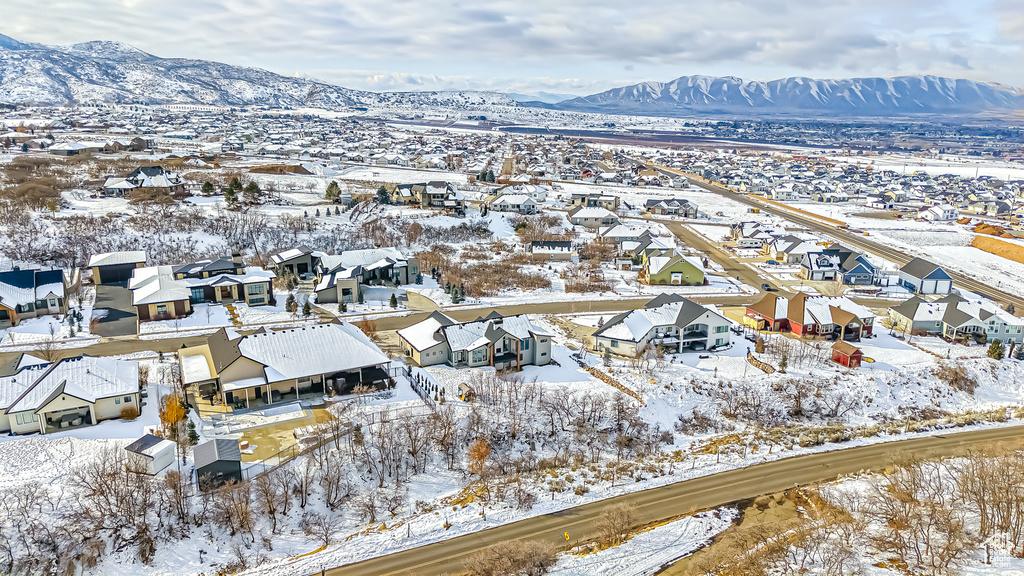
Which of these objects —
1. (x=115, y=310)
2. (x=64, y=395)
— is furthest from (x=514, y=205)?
(x=64, y=395)

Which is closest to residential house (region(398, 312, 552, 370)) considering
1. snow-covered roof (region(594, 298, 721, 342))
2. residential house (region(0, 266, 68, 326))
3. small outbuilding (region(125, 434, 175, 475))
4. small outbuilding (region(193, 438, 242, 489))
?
snow-covered roof (region(594, 298, 721, 342))

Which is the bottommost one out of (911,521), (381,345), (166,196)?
(911,521)

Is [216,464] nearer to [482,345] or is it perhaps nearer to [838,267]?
[482,345]

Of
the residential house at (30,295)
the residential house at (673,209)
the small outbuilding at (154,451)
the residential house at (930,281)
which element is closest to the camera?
the small outbuilding at (154,451)

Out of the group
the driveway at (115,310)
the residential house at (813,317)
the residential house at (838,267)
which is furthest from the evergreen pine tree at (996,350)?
the driveway at (115,310)

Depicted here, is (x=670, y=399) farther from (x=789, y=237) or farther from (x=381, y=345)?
(x=789, y=237)

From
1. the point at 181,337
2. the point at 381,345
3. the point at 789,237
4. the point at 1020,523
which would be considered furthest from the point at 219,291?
the point at 789,237

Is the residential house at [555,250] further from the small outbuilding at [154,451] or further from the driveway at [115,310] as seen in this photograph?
the small outbuilding at [154,451]

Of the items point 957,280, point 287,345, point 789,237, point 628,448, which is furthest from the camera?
point 789,237
